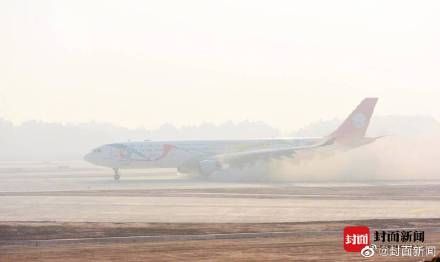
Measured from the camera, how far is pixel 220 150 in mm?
84000

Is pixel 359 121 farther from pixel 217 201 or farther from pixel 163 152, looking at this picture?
pixel 217 201

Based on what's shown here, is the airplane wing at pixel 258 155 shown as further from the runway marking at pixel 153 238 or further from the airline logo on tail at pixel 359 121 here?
the runway marking at pixel 153 238

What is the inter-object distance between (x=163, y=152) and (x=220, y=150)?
233 inches

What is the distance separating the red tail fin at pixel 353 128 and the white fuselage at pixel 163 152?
7.75ft

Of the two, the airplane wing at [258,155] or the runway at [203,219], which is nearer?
the runway at [203,219]

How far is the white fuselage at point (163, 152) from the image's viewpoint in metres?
83.1

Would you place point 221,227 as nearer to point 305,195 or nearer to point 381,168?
point 305,195

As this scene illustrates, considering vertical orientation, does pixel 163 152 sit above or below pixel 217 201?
above

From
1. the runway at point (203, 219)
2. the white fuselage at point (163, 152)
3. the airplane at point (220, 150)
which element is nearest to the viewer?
the runway at point (203, 219)

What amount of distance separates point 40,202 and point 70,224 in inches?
569

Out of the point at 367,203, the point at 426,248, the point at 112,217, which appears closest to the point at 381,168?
the point at 367,203

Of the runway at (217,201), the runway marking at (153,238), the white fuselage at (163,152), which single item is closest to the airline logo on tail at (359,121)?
the white fuselage at (163,152)

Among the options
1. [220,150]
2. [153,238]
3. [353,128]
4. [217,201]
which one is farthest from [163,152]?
[153,238]

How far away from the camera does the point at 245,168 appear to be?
83812mm
